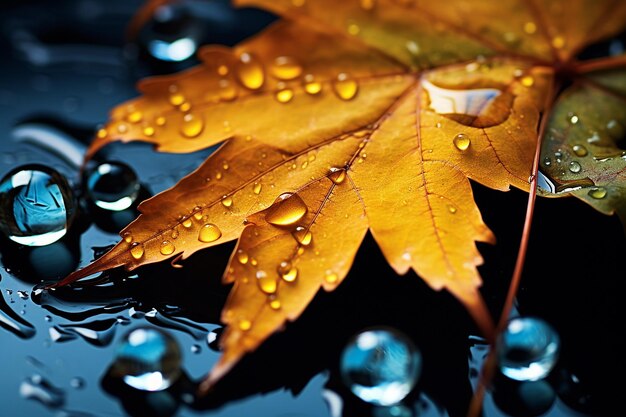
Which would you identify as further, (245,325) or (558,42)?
(558,42)

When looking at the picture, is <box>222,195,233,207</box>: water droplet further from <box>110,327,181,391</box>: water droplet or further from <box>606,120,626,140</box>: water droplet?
<box>606,120,626,140</box>: water droplet

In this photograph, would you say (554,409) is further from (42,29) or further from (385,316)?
(42,29)

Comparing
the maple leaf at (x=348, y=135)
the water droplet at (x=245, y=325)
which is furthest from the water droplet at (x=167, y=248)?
the water droplet at (x=245, y=325)

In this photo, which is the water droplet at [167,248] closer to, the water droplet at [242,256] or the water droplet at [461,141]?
the water droplet at [242,256]

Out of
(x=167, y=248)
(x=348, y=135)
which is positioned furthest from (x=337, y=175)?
(x=167, y=248)

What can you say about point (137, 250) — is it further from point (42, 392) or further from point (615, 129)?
point (615, 129)
